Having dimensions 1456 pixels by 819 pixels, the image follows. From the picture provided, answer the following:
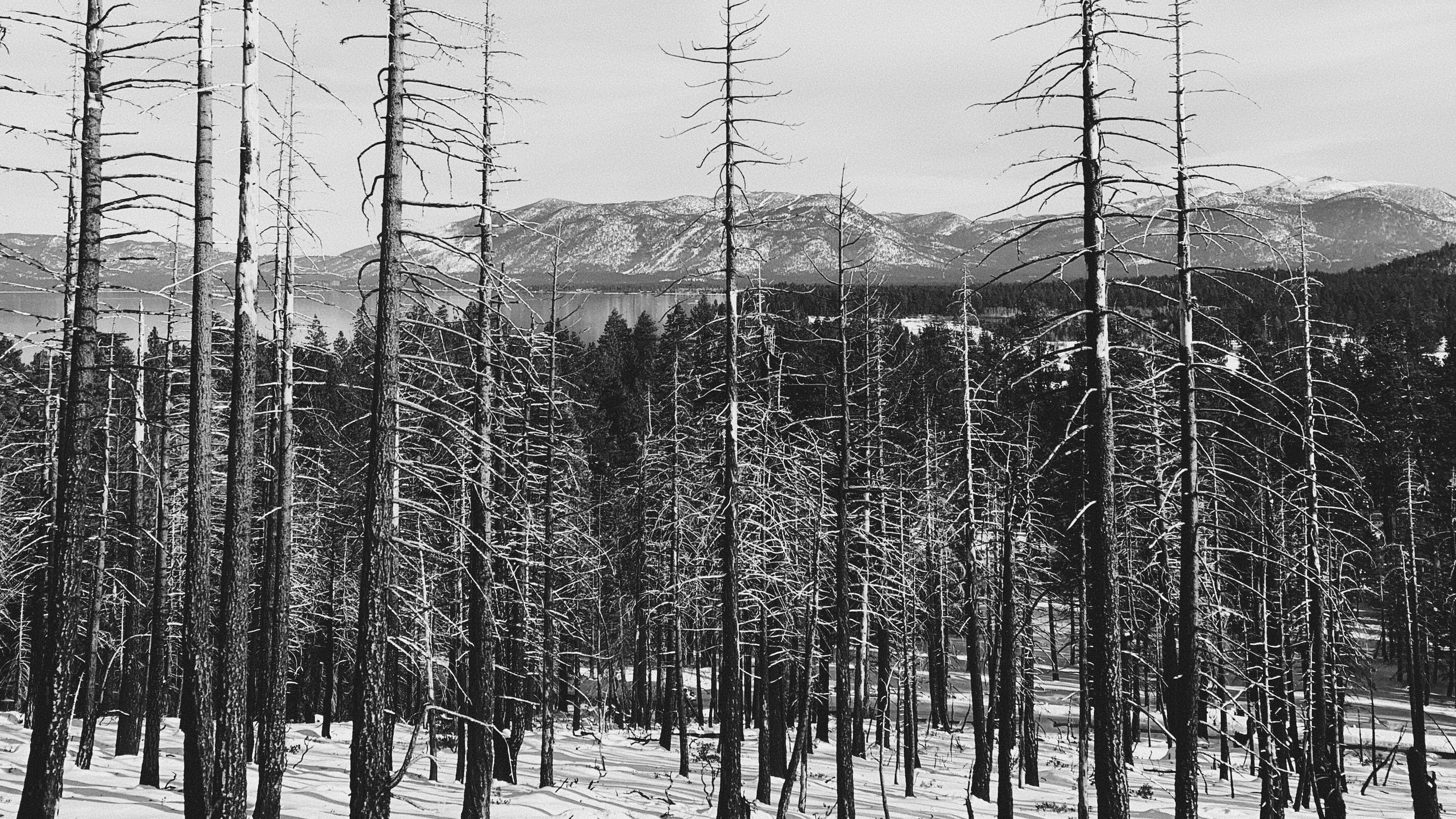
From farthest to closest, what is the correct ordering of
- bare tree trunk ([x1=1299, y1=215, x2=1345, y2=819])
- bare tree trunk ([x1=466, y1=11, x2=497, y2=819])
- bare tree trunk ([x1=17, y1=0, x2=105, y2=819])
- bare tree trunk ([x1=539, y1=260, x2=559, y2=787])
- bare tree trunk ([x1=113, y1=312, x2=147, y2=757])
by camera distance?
bare tree trunk ([x1=113, y1=312, x2=147, y2=757]) < bare tree trunk ([x1=539, y1=260, x2=559, y2=787]) < bare tree trunk ([x1=1299, y1=215, x2=1345, y2=819]) < bare tree trunk ([x1=466, y1=11, x2=497, y2=819]) < bare tree trunk ([x1=17, y1=0, x2=105, y2=819])

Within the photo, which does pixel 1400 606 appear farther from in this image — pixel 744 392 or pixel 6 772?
pixel 6 772

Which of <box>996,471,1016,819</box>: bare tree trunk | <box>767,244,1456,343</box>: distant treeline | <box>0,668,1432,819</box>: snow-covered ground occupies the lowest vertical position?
<box>0,668,1432,819</box>: snow-covered ground

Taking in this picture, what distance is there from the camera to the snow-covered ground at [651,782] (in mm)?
17625

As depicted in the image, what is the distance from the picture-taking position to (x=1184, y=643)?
41.8 feet

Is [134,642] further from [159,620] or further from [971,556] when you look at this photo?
[971,556]

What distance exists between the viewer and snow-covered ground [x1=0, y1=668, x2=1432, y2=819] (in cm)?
1762

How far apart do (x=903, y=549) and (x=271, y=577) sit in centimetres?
1651

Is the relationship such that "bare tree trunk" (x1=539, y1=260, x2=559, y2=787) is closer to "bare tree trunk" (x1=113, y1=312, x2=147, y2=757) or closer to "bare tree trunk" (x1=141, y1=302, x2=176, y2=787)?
"bare tree trunk" (x1=141, y1=302, x2=176, y2=787)

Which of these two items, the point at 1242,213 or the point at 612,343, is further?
the point at 612,343

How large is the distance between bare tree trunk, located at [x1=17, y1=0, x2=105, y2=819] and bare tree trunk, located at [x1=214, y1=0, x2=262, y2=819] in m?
2.65

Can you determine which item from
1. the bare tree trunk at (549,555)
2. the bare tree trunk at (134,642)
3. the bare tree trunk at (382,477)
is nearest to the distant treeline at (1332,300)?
the bare tree trunk at (549,555)

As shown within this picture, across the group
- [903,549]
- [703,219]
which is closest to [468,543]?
[703,219]

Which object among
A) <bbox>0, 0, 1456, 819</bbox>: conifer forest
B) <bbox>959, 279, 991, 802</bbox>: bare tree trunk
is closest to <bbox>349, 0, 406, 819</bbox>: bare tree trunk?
<bbox>0, 0, 1456, 819</bbox>: conifer forest

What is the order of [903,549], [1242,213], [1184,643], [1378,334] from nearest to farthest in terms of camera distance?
1. [1242,213]
2. [1184,643]
3. [903,549]
4. [1378,334]
